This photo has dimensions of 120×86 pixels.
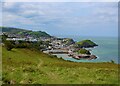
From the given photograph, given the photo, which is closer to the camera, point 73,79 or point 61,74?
point 73,79

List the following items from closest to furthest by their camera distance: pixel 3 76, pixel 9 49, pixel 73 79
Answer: pixel 73 79 → pixel 3 76 → pixel 9 49

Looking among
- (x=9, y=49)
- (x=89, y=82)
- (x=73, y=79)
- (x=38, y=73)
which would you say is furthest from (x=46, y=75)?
(x=9, y=49)

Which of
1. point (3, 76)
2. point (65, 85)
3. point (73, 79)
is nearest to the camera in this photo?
point (65, 85)

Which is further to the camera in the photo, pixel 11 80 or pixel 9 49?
pixel 9 49

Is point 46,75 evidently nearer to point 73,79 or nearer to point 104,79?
point 73,79

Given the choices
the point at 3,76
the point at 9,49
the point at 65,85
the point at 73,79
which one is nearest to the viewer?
the point at 65,85

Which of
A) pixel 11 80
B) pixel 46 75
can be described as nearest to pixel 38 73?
pixel 46 75

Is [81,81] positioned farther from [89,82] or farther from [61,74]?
[61,74]

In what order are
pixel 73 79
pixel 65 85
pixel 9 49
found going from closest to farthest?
pixel 65 85
pixel 73 79
pixel 9 49
